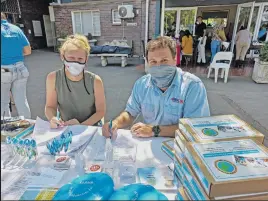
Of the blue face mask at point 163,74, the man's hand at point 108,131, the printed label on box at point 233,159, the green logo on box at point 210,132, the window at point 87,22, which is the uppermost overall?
the window at point 87,22

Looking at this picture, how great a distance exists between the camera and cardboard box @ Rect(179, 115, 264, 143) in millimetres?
782

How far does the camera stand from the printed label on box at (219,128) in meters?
0.80

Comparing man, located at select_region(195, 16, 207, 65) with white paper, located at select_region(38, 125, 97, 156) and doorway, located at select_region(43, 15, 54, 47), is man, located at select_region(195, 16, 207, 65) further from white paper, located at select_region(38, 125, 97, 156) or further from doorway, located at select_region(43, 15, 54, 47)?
doorway, located at select_region(43, 15, 54, 47)

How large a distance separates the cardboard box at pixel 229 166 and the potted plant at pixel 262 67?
5780 millimetres

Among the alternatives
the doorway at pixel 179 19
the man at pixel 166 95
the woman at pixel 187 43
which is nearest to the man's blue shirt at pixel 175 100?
the man at pixel 166 95

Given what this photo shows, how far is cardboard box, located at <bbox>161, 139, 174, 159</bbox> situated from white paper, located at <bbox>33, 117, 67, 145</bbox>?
0.68 meters

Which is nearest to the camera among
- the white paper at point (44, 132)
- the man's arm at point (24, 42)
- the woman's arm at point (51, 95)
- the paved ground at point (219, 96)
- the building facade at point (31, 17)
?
the white paper at point (44, 132)

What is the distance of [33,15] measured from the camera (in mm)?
13258

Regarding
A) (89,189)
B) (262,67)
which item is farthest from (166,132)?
(262,67)

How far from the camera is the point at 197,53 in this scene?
8.56 metres

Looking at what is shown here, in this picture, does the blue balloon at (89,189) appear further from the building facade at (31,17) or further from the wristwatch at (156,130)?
the building facade at (31,17)

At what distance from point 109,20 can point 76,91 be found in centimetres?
998

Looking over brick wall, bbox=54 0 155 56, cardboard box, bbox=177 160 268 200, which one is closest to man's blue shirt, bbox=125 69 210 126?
cardboard box, bbox=177 160 268 200

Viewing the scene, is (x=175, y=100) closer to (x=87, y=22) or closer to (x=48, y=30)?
(x=87, y=22)
